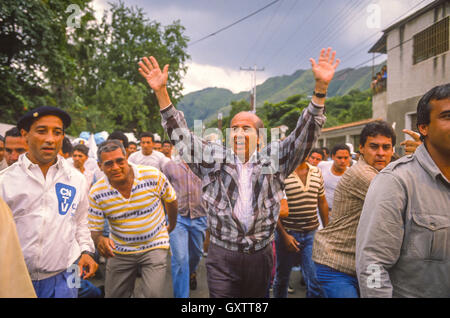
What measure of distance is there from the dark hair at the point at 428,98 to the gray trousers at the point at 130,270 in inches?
99.7

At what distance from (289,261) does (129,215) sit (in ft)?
6.36

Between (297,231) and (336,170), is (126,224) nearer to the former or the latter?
(297,231)

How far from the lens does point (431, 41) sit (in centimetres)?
1138

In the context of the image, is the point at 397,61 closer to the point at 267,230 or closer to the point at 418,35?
the point at 418,35

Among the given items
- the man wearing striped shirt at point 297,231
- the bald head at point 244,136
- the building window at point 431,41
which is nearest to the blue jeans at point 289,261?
the man wearing striped shirt at point 297,231

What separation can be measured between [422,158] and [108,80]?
1929cm

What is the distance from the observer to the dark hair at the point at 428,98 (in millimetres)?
1491

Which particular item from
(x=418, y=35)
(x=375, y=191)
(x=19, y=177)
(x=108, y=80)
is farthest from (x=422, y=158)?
(x=108, y=80)

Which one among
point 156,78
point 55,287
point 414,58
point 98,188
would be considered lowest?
point 55,287

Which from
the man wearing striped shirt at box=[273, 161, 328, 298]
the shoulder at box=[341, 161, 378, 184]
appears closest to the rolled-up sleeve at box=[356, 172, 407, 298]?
the shoulder at box=[341, 161, 378, 184]

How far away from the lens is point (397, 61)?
1341 centimetres

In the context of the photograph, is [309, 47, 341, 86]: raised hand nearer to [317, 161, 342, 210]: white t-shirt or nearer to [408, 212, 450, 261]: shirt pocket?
[408, 212, 450, 261]: shirt pocket

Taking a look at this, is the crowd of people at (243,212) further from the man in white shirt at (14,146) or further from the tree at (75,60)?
→ the tree at (75,60)

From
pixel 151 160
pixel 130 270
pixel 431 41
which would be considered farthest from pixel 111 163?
pixel 431 41
